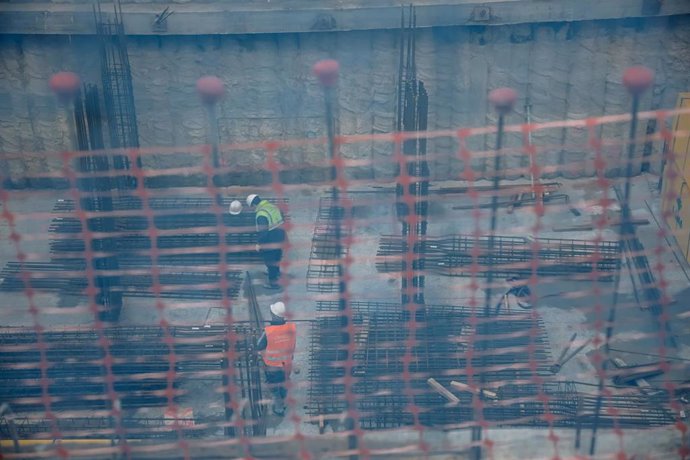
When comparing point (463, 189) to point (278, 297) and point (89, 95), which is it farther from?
point (89, 95)

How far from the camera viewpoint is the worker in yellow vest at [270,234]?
9281 millimetres

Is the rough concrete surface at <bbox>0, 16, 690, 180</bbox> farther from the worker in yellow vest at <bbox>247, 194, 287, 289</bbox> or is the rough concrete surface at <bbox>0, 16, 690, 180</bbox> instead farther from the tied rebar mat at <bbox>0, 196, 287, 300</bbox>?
the worker in yellow vest at <bbox>247, 194, 287, 289</bbox>

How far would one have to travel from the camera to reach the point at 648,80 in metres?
4.75

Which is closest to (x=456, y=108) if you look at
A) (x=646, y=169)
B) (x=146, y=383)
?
(x=646, y=169)

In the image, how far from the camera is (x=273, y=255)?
9633 millimetres

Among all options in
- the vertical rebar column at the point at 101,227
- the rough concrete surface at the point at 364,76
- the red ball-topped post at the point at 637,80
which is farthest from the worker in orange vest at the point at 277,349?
the rough concrete surface at the point at 364,76

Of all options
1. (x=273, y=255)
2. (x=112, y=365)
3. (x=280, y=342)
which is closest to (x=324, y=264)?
(x=273, y=255)

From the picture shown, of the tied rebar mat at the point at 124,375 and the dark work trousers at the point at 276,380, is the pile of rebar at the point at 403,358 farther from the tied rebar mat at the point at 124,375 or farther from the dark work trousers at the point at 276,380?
the tied rebar mat at the point at 124,375

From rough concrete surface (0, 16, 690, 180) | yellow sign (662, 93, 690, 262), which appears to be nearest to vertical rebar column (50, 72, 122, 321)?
rough concrete surface (0, 16, 690, 180)

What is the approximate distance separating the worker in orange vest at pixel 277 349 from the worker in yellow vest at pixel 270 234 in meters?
1.51

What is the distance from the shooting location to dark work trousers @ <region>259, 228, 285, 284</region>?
9.52 m

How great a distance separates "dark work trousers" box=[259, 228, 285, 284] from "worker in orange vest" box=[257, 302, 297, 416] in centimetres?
179

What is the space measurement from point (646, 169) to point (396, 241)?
378 centimetres

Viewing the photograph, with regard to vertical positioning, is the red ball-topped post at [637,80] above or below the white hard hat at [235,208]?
above
